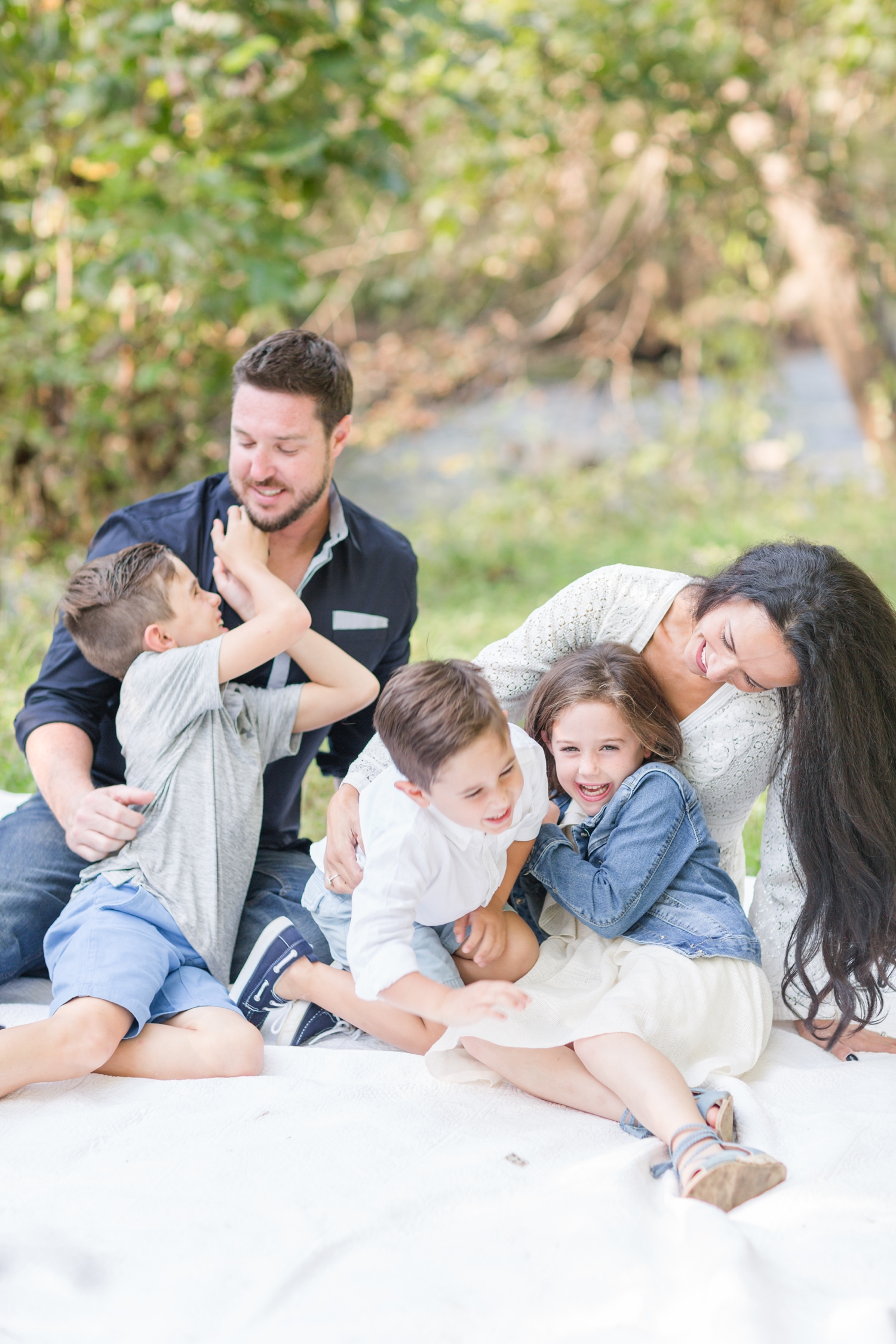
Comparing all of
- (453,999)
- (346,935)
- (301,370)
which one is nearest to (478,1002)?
(453,999)

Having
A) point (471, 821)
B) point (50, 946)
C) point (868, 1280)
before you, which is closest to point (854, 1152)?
point (868, 1280)

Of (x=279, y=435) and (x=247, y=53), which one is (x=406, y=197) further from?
(x=279, y=435)

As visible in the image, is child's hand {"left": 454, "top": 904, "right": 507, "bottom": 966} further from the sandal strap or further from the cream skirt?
the sandal strap

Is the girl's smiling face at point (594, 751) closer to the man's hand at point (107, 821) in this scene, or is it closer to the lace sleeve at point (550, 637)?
the lace sleeve at point (550, 637)

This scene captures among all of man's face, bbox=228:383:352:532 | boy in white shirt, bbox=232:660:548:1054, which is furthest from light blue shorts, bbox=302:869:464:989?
man's face, bbox=228:383:352:532

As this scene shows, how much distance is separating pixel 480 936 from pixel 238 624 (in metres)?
0.88

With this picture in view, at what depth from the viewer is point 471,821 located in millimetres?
1745

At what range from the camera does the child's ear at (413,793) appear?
5.82 ft

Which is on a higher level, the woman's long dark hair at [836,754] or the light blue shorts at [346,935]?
the woman's long dark hair at [836,754]

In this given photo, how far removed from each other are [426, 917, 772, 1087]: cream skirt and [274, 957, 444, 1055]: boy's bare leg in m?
0.12

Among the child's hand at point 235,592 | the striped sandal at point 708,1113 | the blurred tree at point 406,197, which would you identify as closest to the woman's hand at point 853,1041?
the striped sandal at point 708,1113

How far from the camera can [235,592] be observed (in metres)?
2.29

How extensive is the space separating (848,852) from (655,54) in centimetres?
486

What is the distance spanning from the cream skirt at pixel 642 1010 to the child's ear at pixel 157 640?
890mm
